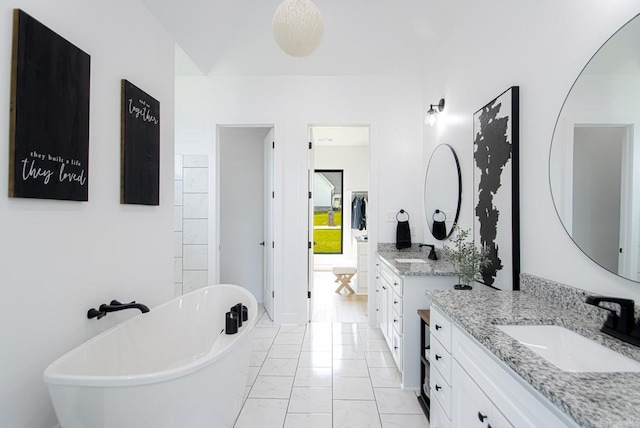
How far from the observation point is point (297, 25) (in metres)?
1.61

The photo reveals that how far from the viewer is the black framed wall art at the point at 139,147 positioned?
1761 mm

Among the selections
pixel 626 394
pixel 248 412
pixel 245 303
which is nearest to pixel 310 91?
pixel 245 303

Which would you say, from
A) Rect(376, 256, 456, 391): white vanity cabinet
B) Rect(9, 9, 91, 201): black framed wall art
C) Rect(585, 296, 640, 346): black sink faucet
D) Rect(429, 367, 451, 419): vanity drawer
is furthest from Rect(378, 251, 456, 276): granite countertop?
Rect(9, 9, 91, 201): black framed wall art

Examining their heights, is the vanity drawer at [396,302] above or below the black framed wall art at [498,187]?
below

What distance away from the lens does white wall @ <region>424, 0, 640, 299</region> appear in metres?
1.26

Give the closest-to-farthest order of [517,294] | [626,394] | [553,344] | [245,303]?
[626,394]
[553,344]
[517,294]
[245,303]

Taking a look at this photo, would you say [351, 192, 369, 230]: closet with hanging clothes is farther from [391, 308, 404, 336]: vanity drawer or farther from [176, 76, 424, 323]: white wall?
[391, 308, 404, 336]: vanity drawer

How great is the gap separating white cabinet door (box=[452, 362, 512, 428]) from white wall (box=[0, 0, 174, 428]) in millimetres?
1731

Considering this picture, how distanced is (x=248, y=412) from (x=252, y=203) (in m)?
2.74

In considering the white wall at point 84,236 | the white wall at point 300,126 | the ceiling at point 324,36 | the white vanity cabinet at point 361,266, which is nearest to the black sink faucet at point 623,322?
the white wall at point 84,236

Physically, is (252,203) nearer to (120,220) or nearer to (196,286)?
(196,286)

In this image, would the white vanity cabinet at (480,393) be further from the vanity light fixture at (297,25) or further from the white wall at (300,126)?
the white wall at (300,126)

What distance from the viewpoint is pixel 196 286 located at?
3.49 meters

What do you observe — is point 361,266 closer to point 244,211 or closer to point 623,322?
point 244,211
